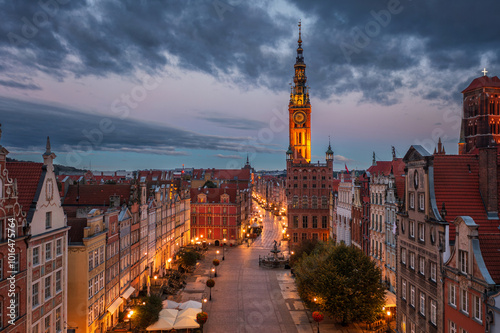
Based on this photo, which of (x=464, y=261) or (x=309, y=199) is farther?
(x=309, y=199)

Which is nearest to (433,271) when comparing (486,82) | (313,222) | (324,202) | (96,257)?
(96,257)

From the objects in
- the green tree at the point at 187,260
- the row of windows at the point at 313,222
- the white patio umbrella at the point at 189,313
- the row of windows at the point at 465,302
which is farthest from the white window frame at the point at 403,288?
the row of windows at the point at 313,222

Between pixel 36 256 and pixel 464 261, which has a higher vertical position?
pixel 464 261

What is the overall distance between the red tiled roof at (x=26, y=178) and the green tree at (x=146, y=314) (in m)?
14.4

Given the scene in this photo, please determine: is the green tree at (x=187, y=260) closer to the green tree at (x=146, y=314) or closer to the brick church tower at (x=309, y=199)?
the green tree at (x=146, y=314)

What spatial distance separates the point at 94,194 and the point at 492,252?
44.4 m

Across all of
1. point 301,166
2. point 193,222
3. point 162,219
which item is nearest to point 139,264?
point 162,219

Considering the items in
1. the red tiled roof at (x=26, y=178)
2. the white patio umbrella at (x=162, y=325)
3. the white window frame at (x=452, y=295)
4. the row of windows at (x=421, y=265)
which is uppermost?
the red tiled roof at (x=26, y=178)

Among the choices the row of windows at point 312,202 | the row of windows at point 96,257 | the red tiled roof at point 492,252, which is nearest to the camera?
the red tiled roof at point 492,252

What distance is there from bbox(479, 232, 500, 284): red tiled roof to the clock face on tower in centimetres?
8972

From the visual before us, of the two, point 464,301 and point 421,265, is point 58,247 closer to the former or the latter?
point 421,265

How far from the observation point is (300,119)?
110188 millimetres

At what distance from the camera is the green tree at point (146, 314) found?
113 ft

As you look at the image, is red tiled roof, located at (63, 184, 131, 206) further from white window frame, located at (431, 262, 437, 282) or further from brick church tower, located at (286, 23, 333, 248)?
brick church tower, located at (286, 23, 333, 248)
